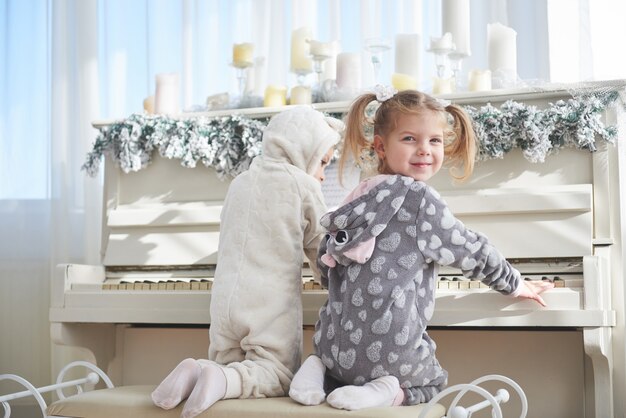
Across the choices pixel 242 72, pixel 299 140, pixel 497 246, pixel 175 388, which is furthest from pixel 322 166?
pixel 242 72

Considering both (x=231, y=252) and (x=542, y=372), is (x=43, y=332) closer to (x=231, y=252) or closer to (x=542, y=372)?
(x=231, y=252)

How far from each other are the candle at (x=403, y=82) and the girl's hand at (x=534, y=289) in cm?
92

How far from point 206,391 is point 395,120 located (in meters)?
0.84

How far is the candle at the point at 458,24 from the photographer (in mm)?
3193

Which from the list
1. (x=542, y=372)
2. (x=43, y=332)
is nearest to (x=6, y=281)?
(x=43, y=332)

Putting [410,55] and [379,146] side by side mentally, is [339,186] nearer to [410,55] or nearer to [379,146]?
[410,55]

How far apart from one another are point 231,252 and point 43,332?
215 centimetres

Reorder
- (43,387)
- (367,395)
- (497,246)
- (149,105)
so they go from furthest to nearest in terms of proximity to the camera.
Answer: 1. (149,105)
2. (43,387)
3. (497,246)
4. (367,395)

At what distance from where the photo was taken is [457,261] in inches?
85.8

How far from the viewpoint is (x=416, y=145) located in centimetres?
229

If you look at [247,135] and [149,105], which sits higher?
[149,105]

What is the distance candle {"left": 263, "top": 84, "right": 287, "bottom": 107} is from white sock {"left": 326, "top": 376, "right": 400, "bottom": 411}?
140 centimetres

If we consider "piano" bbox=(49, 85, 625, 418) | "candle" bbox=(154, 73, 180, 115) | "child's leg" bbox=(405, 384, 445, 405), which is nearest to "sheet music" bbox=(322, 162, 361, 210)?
"piano" bbox=(49, 85, 625, 418)

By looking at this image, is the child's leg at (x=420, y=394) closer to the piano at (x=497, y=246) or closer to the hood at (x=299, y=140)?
the piano at (x=497, y=246)
